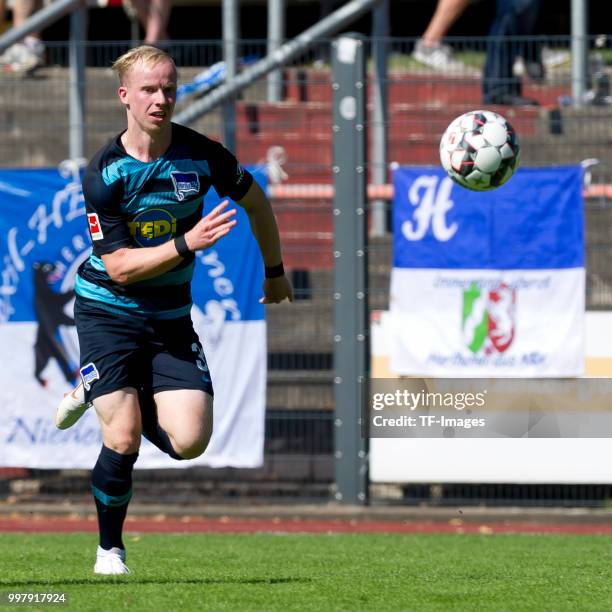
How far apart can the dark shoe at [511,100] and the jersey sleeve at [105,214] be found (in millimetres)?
5701

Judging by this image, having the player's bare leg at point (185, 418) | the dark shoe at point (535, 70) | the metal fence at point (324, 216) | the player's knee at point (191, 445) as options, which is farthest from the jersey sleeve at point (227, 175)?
the dark shoe at point (535, 70)

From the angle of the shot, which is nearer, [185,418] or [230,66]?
[185,418]

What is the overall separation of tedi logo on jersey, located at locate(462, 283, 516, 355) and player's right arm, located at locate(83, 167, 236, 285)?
4703 mm

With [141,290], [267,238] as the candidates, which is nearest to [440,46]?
[267,238]

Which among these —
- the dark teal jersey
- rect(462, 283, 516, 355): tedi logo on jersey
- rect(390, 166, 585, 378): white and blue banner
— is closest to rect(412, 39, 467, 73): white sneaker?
rect(390, 166, 585, 378): white and blue banner

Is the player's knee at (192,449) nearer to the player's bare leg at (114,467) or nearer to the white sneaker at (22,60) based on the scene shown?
the player's bare leg at (114,467)

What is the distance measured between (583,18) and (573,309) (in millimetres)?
3666

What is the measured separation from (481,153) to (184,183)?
2.81 metres

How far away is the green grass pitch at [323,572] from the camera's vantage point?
6.02 meters

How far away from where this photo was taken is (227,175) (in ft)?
22.7

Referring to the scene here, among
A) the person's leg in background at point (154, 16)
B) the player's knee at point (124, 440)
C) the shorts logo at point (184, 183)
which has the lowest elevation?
the player's knee at point (124, 440)

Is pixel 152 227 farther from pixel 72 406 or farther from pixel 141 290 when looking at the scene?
pixel 72 406

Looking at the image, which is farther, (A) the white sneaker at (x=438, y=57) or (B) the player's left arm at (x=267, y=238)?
(A) the white sneaker at (x=438, y=57)

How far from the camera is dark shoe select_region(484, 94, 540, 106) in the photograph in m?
11.8
